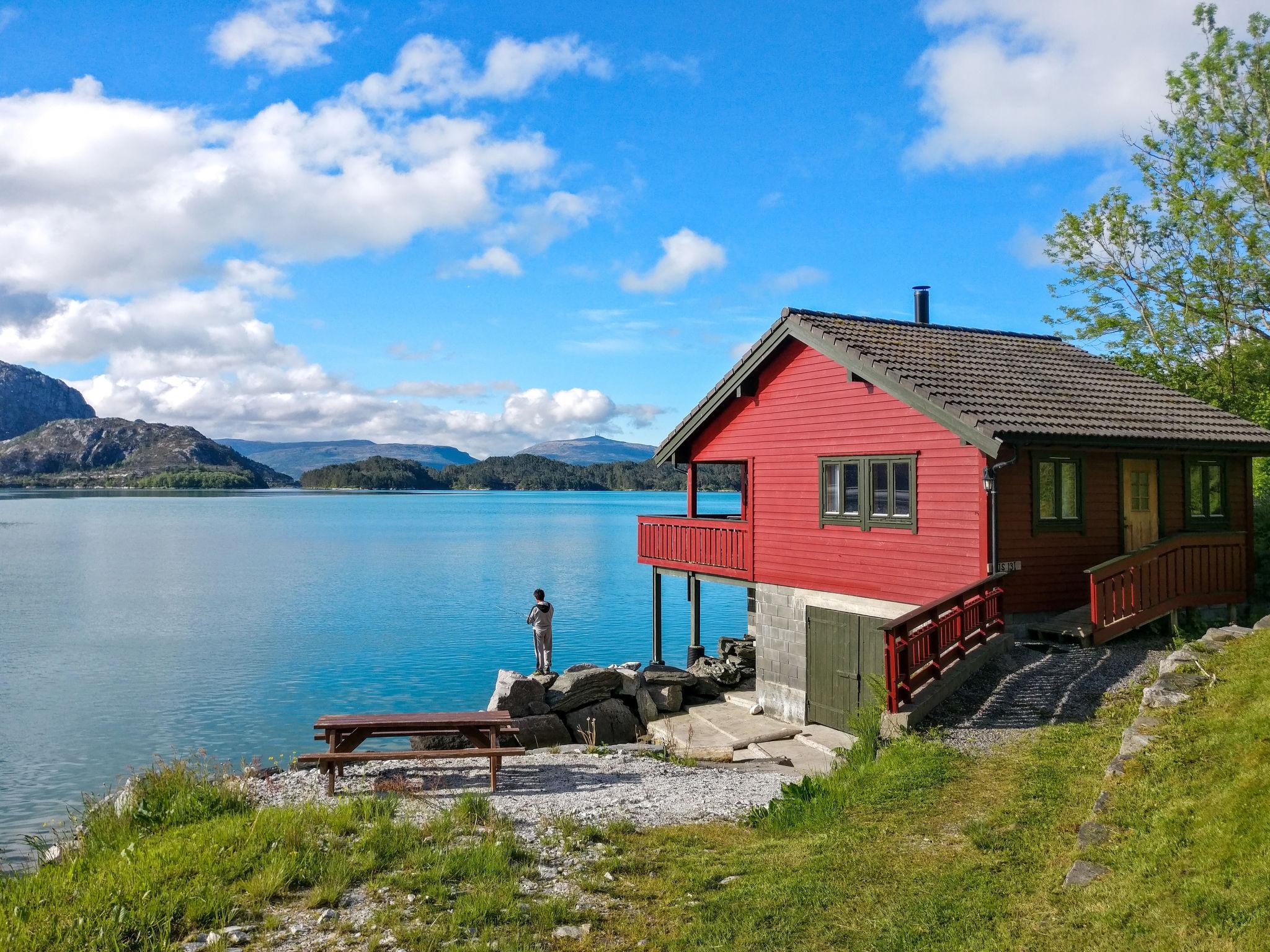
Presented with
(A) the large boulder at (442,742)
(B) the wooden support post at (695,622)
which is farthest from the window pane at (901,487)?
(A) the large boulder at (442,742)

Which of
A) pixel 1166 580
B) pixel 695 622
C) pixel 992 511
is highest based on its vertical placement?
pixel 992 511

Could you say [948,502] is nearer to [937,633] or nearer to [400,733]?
[937,633]

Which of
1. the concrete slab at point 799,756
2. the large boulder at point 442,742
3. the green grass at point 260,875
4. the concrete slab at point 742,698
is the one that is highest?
the green grass at point 260,875

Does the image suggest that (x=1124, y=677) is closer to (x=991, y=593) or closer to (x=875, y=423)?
(x=991, y=593)

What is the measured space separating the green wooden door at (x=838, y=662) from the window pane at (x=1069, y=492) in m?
3.95

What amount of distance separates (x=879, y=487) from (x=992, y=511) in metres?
2.91

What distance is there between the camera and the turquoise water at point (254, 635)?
74.9 feet

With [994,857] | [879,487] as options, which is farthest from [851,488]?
[994,857]

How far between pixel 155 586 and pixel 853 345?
1947 inches

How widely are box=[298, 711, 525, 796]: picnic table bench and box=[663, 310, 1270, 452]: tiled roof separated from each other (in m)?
9.18

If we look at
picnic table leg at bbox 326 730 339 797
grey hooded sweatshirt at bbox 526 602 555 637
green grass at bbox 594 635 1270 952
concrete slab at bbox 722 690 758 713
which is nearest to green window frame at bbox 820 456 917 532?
concrete slab at bbox 722 690 758 713

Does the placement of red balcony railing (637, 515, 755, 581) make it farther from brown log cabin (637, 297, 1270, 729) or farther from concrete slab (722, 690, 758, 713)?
concrete slab (722, 690, 758, 713)

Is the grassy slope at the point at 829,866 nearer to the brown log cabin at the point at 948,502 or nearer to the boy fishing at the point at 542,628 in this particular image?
the brown log cabin at the point at 948,502

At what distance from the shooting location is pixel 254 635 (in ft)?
125
